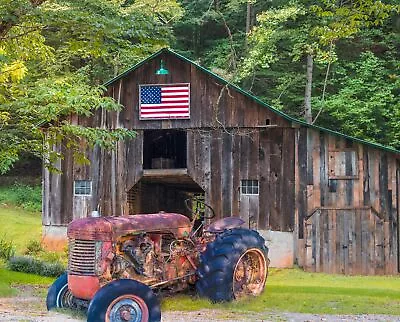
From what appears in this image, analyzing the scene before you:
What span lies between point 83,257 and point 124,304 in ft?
3.17

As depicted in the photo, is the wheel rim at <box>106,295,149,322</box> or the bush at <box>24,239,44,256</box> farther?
the bush at <box>24,239,44,256</box>

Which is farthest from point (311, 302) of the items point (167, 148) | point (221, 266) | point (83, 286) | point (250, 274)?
point (167, 148)

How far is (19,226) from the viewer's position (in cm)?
2356

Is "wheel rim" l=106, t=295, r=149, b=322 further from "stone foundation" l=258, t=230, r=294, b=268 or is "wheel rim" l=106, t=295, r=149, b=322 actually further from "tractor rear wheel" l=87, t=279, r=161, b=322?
"stone foundation" l=258, t=230, r=294, b=268

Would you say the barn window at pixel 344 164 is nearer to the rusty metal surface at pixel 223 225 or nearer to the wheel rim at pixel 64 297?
the rusty metal surface at pixel 223 225

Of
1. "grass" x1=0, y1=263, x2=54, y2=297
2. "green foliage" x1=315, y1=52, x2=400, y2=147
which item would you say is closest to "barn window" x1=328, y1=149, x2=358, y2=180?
"grass" x1=0, y1=263, x2=54, y2=297

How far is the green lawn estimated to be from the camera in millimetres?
21156

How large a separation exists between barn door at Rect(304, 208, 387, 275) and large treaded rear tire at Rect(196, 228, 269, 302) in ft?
23.9

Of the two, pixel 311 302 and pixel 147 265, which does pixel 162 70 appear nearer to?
pixel 311 302

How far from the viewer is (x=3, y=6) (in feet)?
27.9

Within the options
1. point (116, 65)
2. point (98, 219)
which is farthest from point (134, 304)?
point (116, 65)

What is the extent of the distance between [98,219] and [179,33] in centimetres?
2533

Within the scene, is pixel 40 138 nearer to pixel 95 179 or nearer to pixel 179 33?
pixel 95 179

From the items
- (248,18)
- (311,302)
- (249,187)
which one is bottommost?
(311,302)
